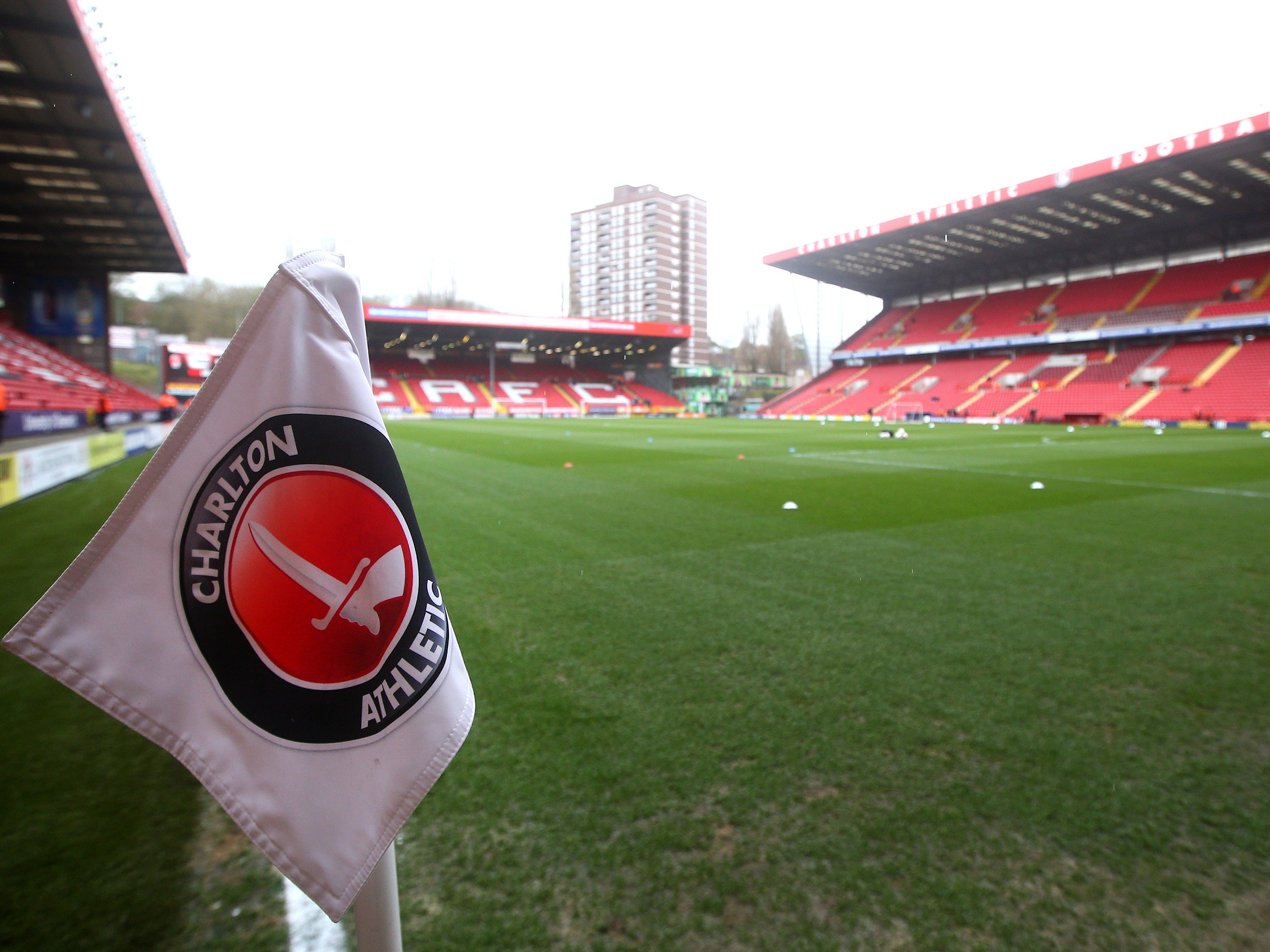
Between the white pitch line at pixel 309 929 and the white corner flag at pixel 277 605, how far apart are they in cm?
81

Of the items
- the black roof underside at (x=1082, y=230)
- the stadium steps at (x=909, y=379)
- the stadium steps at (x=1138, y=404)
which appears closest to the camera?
the black roof underside at (x=1082, y=230)

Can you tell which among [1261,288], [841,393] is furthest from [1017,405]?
[841,393]

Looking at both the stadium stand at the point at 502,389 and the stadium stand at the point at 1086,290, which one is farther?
the stadium stand at the point at 502,389

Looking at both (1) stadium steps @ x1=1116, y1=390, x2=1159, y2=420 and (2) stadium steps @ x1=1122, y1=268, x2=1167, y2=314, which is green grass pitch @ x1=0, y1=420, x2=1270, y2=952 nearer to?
(1) stadium steps @ x1=1116, y1=390, x2=1159, y2=420

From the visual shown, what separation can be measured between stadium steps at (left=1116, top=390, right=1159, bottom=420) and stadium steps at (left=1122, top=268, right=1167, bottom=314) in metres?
6.25

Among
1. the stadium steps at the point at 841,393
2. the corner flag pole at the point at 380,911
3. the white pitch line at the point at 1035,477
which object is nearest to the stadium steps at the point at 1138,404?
the stadium steps at the point at 841,393

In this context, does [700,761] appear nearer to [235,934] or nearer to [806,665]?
[806,665]

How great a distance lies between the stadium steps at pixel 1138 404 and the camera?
28516mm

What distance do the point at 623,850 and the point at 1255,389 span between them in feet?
119

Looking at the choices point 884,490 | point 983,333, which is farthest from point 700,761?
point 983,333

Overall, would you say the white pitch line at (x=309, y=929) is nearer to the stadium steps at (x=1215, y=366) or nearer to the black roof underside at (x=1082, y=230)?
the black roof underside at (x=1082, y=230)

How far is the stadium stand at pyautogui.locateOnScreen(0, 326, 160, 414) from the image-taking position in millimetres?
14172

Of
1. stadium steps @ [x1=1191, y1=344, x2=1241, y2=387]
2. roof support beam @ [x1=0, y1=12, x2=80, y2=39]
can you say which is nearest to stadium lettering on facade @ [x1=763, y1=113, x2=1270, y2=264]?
stadium steps @ [x1=1191, y1=344, x2=1241, y2=387]

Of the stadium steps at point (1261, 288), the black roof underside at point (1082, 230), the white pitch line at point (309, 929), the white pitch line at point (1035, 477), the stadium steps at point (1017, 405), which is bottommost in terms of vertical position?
the white pitch line at point (309, 929)
